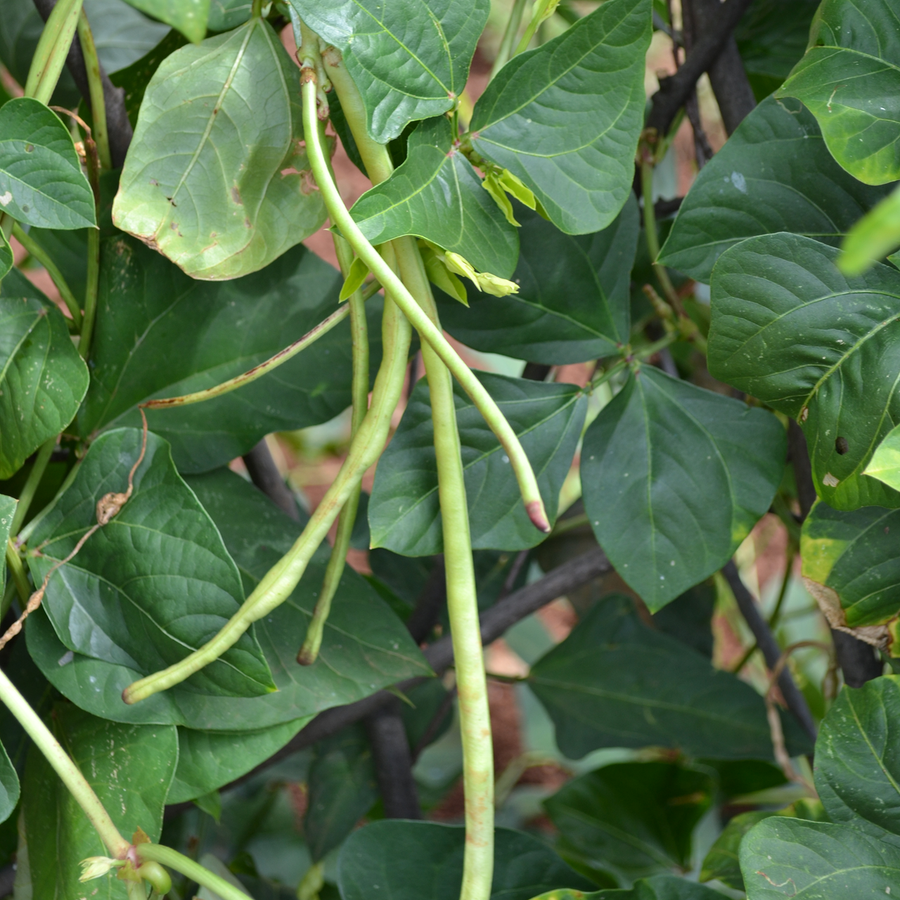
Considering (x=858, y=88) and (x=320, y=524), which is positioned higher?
(x=858, y=88)

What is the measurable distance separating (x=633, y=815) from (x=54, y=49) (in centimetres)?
63

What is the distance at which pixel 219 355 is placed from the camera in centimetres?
35

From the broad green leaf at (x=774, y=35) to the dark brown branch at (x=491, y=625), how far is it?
28 cm

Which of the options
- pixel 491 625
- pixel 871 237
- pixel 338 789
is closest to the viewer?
pixel 871 237

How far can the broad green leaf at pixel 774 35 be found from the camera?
401 millimetres

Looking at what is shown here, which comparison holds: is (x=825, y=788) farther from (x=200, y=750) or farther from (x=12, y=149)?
(x=12, y=149)

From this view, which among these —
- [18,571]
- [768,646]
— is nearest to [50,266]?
[18,571]

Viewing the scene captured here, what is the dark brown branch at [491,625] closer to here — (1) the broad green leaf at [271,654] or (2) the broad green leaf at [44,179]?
(1) the broad green leaf at [271,654]

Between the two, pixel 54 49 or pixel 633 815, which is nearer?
pixel 54 49

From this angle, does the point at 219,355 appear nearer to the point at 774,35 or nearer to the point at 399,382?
the point at 399,382

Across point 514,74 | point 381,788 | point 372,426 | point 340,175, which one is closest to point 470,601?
point 372,426

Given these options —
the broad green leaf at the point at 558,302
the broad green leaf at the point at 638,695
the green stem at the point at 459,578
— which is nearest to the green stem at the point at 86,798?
the green stem at the point at 459,578

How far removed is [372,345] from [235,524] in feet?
0.34

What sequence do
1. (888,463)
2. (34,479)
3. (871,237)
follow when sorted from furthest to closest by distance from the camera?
(34,479)
(888,463)
(871,237)
